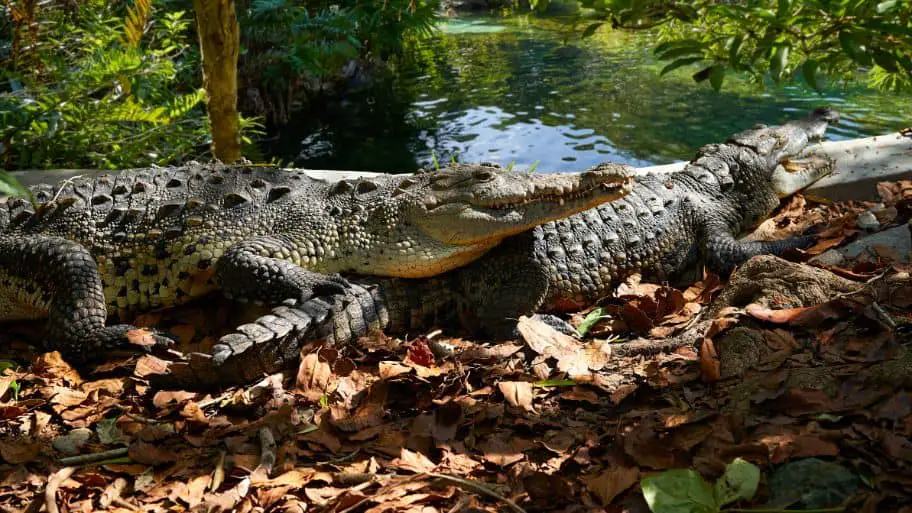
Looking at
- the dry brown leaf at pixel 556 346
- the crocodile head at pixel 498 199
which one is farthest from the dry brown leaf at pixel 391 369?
the crocodile head at pixel 498 199

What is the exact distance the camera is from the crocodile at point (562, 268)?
3219 mm

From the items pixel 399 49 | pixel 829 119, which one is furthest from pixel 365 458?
pixel 399 49

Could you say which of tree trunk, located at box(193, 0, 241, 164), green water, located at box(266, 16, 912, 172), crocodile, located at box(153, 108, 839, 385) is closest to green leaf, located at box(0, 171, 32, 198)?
crocodile, located at box(153, 108, 839, 385)

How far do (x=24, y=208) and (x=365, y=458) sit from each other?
8.60ft

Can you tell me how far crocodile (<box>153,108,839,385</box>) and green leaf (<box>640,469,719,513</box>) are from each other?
5.49ft

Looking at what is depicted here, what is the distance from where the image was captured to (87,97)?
23.1ft

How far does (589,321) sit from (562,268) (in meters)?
0.40

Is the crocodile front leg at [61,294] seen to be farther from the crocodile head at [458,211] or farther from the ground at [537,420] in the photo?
the crocodile head at [458,211]

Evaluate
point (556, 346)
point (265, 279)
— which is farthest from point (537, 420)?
point (265, 279)

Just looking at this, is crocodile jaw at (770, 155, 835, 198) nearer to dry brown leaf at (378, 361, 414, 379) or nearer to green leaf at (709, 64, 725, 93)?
green leaf at (709, 64, 725, 93)

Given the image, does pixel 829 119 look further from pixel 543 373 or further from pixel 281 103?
pixel 281 103

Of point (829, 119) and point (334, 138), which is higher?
point (829, 119)

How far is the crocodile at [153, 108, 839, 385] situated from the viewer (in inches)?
127

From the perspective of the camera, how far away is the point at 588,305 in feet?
13.3
